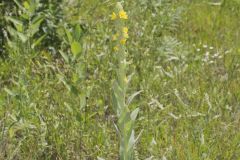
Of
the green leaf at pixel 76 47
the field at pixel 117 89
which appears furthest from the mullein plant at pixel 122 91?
the green leaf at pixel 76 47

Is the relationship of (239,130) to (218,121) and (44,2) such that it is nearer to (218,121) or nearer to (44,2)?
(218,121)

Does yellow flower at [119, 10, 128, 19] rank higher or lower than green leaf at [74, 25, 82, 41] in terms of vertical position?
higher

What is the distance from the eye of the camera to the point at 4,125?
2762 mm

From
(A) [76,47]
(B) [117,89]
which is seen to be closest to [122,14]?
(B) [117,89]

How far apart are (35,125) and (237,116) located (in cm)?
119

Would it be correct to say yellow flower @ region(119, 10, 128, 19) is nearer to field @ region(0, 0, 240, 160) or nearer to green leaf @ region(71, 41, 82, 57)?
field @ region(0, 0, 240, 160)

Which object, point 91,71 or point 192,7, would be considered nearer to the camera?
point 91,71

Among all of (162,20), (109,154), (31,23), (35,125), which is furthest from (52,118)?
(162,20)

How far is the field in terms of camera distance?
8.54 feet

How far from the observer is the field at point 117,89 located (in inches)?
103

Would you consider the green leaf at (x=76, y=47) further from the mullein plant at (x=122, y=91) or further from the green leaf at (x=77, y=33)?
the mullein plant at (x=122, y=91)

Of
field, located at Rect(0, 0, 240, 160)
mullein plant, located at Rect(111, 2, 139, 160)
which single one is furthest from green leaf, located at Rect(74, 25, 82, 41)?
mullein plant, located at Rect(111, 2, 139, 160)

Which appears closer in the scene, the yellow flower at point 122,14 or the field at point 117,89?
the yellow flower at point 122,14

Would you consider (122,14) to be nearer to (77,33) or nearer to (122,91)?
(122,91)
